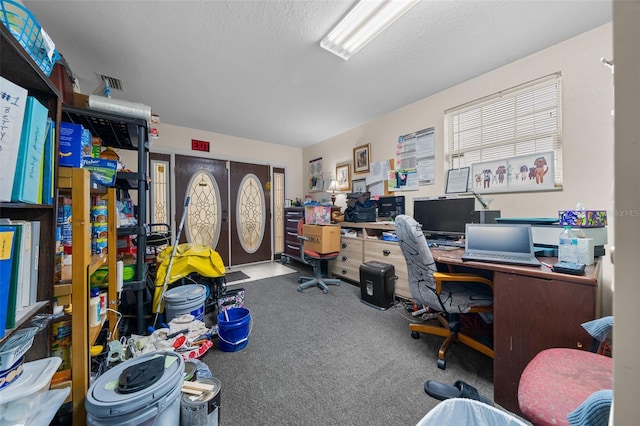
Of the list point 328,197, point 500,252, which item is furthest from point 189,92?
point 500,252

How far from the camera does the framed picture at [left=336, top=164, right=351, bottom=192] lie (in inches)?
149

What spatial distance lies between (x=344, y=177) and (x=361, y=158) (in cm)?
46

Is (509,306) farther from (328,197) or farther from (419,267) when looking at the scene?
(328,197)

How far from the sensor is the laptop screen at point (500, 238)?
1.41 meters

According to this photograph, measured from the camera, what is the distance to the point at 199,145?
3.80m

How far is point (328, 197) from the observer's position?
427cm

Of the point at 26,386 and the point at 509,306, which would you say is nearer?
the point at 26,386

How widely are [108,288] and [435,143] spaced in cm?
316

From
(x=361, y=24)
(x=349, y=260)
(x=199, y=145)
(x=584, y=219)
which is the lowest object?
(x=349, y=260)

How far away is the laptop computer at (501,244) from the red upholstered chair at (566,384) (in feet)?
1.42

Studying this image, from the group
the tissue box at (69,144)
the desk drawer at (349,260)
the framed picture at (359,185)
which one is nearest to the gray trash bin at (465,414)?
the tissue box at (69,144)

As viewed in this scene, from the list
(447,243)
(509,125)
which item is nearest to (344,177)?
(447,243)

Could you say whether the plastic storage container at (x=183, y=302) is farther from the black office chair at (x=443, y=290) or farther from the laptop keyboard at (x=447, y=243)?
the laptop keyboard at (x=447, y=243)

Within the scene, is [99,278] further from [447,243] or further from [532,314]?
[447,243]
